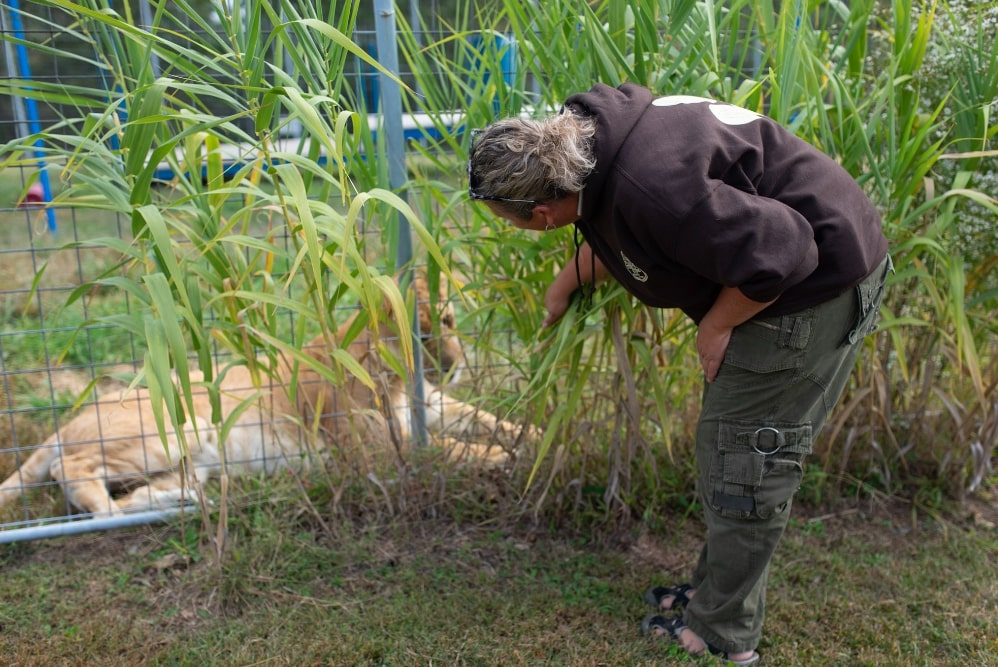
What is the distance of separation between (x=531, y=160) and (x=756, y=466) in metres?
0.99

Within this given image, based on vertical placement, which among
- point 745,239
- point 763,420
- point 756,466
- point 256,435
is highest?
point 745,239

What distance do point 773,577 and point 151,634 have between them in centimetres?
201

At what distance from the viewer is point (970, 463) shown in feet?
10.6

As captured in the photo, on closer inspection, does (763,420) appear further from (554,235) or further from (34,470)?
(34,470)

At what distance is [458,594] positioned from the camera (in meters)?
2.73

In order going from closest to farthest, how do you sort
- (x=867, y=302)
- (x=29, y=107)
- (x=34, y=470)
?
(x=867, y=302) → (x=34, y=470) → (x=29, y=107)

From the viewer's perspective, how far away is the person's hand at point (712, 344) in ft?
6.92

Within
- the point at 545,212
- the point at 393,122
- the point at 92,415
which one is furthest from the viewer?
the point at 92,415

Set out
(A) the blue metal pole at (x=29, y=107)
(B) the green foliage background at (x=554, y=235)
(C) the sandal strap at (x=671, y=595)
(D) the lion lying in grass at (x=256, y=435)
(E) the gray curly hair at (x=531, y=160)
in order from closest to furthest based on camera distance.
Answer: (E) the gray curly hair at (x=531, y=160) → (B) the green foliage background at (x=554, y=235) → (C) the sandal strap at (x=671, y=595) → (D) the lion lying in grass at (x=256, y=435) → (A) the blue metal pole at (x=29, y=107)

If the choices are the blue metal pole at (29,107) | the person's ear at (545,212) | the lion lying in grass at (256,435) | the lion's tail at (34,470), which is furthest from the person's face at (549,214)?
the lion's tail at (34,470)

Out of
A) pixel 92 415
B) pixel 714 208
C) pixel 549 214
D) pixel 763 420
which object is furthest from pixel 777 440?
pixel 92 415

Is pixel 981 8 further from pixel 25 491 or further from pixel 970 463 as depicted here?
pixel 25 491

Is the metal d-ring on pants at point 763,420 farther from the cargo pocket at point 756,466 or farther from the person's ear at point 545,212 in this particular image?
the person's ear at point 545,212

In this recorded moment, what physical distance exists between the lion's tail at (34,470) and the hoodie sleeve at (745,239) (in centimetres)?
262
